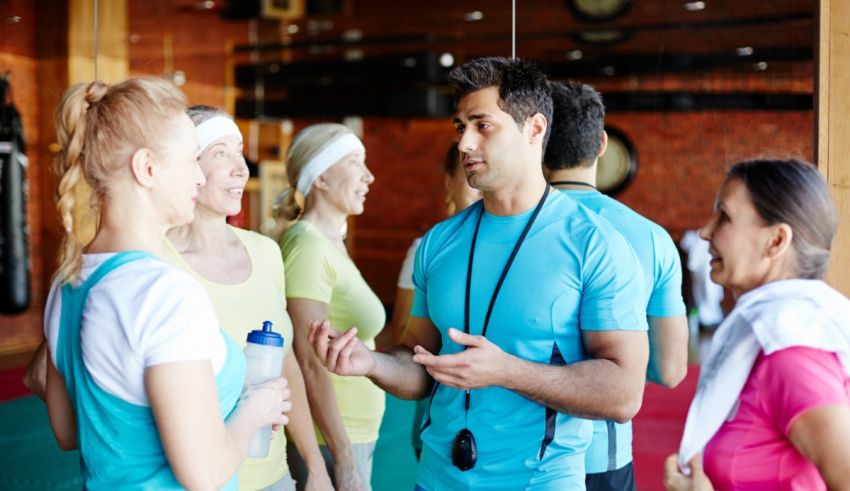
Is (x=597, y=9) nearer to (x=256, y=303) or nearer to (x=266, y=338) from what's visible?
(x=256, y=303)

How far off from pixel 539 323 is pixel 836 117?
109 centimetres

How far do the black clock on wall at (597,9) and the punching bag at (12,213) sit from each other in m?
4.59

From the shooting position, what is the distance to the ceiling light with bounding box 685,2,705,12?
10.3 ft

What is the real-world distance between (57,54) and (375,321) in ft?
17.0

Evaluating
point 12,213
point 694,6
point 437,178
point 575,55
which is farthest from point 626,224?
point 437,178

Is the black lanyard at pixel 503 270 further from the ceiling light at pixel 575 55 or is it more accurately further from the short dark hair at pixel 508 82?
the ceiling light at pixel 575 55

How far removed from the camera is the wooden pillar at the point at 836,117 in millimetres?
2326

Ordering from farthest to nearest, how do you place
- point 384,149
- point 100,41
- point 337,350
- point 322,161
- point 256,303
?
point 384,149
point 100,41
point 322,161
point 256,303
point 337,350

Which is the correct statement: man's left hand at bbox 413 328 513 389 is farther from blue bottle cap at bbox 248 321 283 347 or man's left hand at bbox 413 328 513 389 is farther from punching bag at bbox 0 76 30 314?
punching bag at bbox 0 76 30 314

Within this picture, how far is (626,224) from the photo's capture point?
2350mm

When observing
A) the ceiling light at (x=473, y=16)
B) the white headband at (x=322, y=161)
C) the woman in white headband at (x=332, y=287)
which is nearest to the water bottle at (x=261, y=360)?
the woman in white headband at (x=332, y=287)

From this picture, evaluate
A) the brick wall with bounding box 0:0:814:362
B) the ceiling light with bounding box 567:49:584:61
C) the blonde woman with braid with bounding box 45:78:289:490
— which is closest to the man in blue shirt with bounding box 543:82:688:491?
the blonde woman with braid with bounding box 45:78:289:490

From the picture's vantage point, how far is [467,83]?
1.96 metres

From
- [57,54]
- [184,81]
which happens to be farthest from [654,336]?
[184,81]
